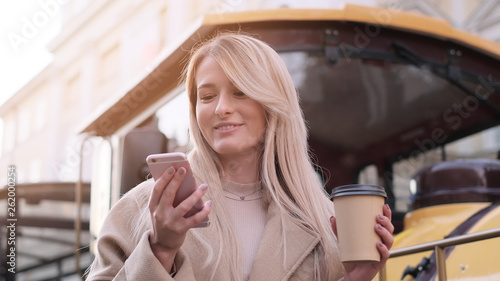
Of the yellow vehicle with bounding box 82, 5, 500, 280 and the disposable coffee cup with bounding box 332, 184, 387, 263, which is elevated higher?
the yellow vehicle with bounding box 82, 5, 500, 280

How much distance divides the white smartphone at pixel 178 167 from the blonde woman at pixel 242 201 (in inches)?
3.0

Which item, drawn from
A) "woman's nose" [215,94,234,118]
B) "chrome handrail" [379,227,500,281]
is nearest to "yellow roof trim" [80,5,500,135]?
"chrome handrail" [379,227,500,281]

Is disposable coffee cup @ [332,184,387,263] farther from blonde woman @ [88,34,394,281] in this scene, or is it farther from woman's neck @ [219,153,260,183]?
woman's neck @ [219,153,260,183]

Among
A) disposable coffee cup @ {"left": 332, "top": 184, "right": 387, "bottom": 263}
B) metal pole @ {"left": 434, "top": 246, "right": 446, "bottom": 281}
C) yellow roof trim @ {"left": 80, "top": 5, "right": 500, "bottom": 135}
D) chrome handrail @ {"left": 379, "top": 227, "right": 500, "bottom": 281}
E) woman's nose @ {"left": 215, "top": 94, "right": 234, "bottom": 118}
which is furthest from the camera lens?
yellow roof trim @ {"left": 80, "top": 5, "right": 500, "bottom": 135}

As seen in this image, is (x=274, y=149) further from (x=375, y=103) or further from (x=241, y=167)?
(x=375, y=103)

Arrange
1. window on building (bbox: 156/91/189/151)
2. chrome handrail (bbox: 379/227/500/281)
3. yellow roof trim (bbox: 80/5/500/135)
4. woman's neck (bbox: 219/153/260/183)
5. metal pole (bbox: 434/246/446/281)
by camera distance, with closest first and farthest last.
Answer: woman's neck (bbox: 219/153/260/183) < chrome handrail (bbox: 379/227/500/281) < metal pole (bbox: 434/246/446/281) < yellow roof trim (bbox: 80/5/500/135) < window on building (bbox: 156/91/189/151)

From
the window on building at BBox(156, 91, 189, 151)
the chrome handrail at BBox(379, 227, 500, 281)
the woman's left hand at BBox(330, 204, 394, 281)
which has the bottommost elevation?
the woman's left hand at BBox(330, 204, 394, 281)

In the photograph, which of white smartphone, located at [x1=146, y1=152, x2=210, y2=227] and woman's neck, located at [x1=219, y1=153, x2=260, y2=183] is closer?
white smartphone, located at [x1=146, y1=152, x2=210, y2=227]

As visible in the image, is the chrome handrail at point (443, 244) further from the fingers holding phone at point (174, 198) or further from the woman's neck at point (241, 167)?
the fingers holding phone at point (174, 198)

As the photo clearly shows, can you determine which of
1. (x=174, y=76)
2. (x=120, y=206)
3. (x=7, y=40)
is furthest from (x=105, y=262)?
(x=7, y=40)

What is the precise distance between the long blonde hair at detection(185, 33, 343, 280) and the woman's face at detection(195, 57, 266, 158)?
3 cm

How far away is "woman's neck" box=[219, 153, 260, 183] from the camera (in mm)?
1482

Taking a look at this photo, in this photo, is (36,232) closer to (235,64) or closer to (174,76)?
(174,76)

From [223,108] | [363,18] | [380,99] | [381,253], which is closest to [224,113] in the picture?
[223,108]
